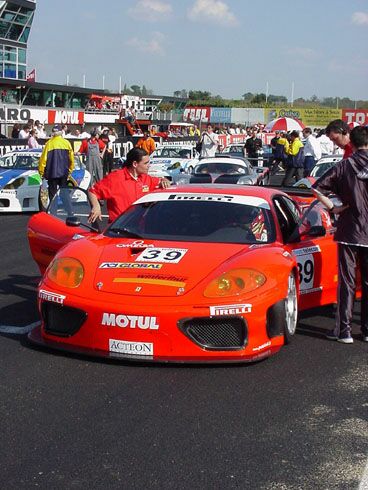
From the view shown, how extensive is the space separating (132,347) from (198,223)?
1.47 metres

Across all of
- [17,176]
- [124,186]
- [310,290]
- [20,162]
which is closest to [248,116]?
[20,162]

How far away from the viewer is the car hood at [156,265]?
5238 millimetres

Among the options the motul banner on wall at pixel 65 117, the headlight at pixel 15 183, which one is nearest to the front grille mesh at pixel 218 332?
the headlight at pixel 15 183

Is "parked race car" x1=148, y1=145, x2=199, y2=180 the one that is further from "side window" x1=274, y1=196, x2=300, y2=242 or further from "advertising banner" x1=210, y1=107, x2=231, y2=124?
"advertising banner" x1=210, y1=107, x2=231, y2=124

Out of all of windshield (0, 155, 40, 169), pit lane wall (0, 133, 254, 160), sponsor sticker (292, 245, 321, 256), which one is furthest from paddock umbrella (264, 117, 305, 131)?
sponsor sticker (292, 245, 321, 256)

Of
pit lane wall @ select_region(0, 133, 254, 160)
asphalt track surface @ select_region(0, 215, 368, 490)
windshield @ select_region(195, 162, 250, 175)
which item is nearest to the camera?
asphalt track surface @ select_region(0, 215, 368, 490)

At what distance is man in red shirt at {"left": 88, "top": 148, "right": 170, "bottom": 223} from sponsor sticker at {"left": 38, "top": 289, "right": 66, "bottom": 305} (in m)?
1.78

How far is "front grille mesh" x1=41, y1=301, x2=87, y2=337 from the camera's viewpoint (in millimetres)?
5242

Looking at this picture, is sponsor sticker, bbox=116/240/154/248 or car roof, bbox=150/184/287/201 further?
car roof, bbox=150/184/287/201

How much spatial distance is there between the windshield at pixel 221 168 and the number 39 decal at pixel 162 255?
13.3 metres

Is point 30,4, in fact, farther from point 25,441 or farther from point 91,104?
point 25,441

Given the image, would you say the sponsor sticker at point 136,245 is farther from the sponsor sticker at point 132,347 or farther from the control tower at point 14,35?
the control tower at point 14,35

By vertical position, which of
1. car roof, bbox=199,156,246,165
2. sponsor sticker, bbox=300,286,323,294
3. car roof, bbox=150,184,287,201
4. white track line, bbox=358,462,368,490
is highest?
car roof, bbox=150,184,287,201

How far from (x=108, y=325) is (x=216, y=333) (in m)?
0.68
